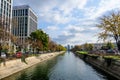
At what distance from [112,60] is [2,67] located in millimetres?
21548

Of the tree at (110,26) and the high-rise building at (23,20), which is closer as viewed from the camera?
the tree at (110,26)

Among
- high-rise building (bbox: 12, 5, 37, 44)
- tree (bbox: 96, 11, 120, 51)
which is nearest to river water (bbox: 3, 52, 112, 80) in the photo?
tree (bbox: 96, 11, 120, 51)

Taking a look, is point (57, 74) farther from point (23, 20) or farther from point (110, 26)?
point (23, 20)

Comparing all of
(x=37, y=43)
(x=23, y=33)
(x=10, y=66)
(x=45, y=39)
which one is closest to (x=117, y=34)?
(x=10, y=66)

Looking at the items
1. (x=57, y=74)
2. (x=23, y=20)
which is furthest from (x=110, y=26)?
(x=23, y=20)

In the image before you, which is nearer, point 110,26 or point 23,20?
point 110,26

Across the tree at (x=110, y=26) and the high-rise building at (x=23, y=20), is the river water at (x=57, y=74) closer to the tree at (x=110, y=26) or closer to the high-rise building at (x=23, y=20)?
the tree at (x=110, y=26)

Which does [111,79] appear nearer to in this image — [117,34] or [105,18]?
[117,34]

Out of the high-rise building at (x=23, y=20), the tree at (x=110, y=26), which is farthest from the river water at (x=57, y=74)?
the high-rise building at (x=23, y=20)

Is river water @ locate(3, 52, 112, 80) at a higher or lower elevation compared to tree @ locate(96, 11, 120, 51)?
lower

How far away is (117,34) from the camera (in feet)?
178

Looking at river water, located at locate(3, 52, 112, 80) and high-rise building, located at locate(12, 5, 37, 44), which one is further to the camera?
high-rise building, located at locate(12, 5, 37, 44)

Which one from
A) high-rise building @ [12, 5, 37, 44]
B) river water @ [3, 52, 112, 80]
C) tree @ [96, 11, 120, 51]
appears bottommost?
river water @ [3, 52, 112, 80]

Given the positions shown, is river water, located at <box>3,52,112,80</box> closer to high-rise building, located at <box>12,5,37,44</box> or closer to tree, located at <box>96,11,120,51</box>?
tree, located at <box>96,11,120,51</box>
